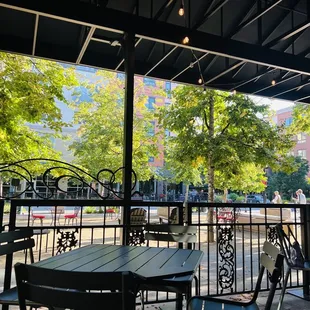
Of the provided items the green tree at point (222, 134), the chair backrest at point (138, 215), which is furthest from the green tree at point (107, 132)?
the chair backrest at point (138, 215)

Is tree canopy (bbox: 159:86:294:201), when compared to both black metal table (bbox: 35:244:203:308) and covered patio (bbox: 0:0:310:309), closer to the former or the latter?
covered patio (bbox: 0:0:310:309)

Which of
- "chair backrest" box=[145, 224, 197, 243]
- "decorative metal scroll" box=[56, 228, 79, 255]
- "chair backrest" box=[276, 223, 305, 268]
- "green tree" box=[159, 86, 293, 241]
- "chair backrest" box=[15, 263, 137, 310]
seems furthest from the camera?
"green tree" box=[159, 86, 293, 241]

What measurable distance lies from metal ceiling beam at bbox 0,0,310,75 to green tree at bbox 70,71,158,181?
21.7 ft

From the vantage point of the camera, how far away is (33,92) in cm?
611

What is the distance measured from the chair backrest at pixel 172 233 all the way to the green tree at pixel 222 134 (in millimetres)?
5242

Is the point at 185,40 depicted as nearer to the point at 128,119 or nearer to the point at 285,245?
the point at 128,119

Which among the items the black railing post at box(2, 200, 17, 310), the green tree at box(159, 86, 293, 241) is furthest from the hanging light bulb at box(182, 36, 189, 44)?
the green tree at box(159, 86, 293, 241)

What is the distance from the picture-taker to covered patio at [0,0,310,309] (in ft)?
8.90

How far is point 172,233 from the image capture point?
94.2 inches

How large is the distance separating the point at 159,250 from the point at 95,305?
3.55ft

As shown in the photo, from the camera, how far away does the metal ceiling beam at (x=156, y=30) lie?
2.70 metres

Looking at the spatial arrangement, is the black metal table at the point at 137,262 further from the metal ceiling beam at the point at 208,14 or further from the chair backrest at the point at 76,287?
the metal ceiling beam at the point at 208,14

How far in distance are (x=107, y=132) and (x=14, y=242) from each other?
7.99 metres

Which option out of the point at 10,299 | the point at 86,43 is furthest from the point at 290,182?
the point at 10,299
